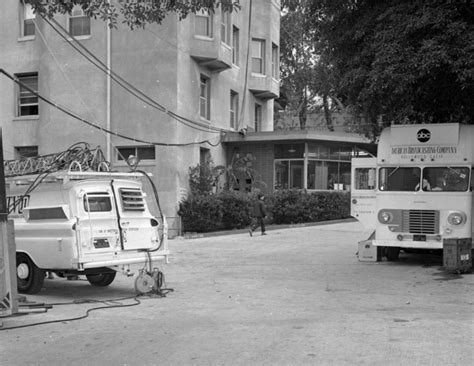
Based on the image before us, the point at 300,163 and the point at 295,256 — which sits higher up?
the point at 300,163

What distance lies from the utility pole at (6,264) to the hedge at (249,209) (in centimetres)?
1472

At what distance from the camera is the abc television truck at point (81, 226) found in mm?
9680

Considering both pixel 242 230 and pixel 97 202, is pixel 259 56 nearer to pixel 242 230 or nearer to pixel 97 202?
pixel 242 230

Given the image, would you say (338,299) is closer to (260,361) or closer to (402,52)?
(260,361)

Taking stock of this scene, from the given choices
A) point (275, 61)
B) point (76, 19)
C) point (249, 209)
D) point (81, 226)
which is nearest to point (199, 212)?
point (249, 209)

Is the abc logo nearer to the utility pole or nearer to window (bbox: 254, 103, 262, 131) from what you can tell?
the utility pole

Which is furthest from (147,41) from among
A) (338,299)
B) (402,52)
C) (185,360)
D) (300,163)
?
(185,360)

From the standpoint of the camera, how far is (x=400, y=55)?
1144 cm

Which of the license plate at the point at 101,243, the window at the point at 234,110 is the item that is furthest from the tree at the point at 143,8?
the window at the point at 234,110

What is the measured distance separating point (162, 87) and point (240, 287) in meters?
13.1

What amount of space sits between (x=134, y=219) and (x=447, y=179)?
7379 millimetres

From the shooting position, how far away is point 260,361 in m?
5.94

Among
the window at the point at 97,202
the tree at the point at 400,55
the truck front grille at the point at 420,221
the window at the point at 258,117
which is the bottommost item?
the truck front grille at the point at 420,221

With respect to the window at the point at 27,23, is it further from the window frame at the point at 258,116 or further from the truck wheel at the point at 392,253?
the truck wheel at the point at 392,253
